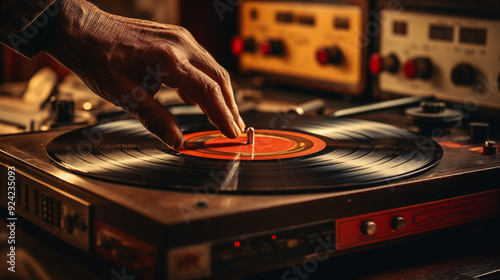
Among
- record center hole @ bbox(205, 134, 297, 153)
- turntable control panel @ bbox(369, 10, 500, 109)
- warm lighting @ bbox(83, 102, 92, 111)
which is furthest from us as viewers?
warm lighting @ bbox(83, 102, 92, 111)

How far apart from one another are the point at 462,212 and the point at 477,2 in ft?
2.41

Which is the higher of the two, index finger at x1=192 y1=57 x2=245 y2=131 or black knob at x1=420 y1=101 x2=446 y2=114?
index finger at x1=192 y1=57 x2=245 y2=131

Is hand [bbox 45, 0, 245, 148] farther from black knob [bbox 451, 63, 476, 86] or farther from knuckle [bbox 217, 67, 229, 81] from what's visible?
black knob [bbox 451, 63, 476, 86]

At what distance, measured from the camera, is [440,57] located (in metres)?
1.69

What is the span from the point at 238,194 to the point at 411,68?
3.33ft

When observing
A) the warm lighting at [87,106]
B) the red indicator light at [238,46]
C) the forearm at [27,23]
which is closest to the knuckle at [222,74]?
the forearm at [27,23]

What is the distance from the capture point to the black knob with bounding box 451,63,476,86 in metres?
1.59

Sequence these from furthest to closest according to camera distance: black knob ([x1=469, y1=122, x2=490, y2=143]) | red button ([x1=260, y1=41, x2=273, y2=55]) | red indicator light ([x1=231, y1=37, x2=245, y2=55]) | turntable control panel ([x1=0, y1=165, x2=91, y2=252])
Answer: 1. red indicator light ([x1=231, y1=37, x2=245, y2=55])
2. red button ([x1=260, y1=41, x2=273, y2=55])
3. black knob ([x1=469, y1=122, x2=490, y2=143])
4. turntable control panel ([x1=0, y1=165, x2=91, y2=252])

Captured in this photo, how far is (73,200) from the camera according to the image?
0.89m

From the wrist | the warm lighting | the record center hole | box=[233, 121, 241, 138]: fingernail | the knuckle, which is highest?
the wrist

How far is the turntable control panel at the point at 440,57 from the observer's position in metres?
1.57

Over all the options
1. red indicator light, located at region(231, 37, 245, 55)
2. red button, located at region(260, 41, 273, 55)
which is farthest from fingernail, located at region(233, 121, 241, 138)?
red indicator light, located at region(231, 37, 245, 55)

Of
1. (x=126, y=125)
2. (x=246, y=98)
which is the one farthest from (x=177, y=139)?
(x=246, y=98)

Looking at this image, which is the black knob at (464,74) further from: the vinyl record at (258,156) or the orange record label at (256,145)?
the orange record label at (256,145)
